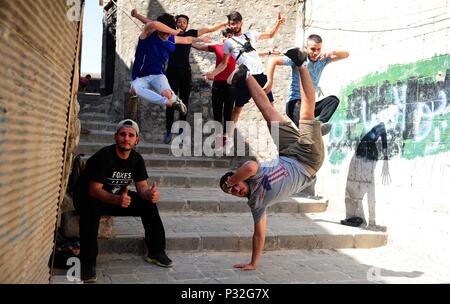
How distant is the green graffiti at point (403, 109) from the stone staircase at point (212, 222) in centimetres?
113

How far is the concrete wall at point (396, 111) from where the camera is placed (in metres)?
4.94

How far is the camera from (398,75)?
557cm

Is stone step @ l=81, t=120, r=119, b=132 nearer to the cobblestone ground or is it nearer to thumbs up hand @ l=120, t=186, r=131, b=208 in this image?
the cobblestone ground

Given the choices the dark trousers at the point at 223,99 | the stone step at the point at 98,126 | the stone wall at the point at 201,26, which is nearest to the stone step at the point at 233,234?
the dark trousers at the point at 223,99

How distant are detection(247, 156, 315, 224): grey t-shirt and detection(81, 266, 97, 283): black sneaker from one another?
1.58 metres

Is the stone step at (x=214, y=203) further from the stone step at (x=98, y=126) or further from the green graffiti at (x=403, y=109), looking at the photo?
the stone step at (x=98, y=126)

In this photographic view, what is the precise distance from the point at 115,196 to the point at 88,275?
28.8 inches

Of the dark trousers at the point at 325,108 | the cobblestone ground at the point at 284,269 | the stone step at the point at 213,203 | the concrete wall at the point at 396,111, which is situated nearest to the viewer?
the cobblestone ground at the point at 284,269

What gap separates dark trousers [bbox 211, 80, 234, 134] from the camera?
24.9ft
